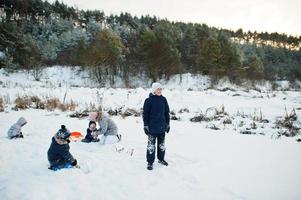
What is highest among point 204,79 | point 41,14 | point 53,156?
point 41,14

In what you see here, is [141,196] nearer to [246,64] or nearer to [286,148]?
[286,148]

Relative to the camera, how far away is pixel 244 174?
20.6ft

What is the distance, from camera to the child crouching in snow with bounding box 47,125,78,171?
652 cm

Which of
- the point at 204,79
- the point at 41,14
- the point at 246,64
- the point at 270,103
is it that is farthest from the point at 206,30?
the point at 270,103

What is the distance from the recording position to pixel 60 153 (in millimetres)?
6559

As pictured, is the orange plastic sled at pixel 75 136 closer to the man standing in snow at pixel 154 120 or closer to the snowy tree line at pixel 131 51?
the man standing in snow at pixel 154 120

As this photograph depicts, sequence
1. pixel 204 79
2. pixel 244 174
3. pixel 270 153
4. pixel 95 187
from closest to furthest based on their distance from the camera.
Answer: pixel 95 187, pixel 244 174, pixel 270 153, pixel 204 79

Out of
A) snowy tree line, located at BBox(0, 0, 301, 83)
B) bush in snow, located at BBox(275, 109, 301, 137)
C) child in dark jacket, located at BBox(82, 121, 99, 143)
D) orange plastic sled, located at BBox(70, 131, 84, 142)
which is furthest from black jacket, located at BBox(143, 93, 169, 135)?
snowy tree line, located at BBox(0, 0, 301, 83)

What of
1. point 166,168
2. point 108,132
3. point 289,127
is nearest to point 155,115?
point 166,168

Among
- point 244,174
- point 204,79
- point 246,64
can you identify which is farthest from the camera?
point 246,64

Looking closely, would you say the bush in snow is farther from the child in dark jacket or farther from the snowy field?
the child in dark jacket

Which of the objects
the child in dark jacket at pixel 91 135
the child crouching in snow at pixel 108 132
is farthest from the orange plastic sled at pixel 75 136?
the child crouching in snow at pixel 108 132

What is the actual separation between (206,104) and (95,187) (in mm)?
14533

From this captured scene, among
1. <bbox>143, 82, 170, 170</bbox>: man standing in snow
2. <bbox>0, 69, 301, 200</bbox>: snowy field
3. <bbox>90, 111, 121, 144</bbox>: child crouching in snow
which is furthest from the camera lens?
<bbox>90, 111, 121, 144</bbox>: child crouching in snow
